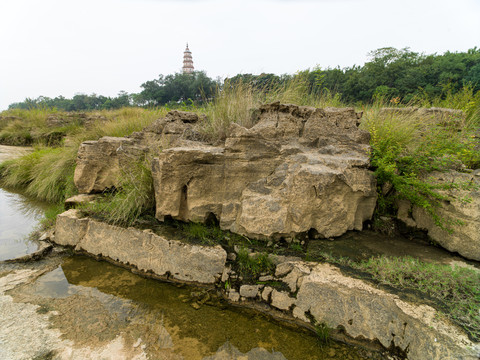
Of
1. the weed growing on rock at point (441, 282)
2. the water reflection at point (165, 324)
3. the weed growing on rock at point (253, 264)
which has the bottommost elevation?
the water reflection at point (165, 324)

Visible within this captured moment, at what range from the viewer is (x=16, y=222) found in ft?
13.7

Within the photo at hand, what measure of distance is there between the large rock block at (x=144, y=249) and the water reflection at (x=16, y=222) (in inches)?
19.8

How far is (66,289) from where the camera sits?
8.44 feet

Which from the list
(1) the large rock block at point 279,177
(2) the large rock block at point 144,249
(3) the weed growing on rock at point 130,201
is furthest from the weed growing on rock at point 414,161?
(3) the weed growing on rock at point 130,201

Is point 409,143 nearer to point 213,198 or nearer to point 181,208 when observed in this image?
point 213,198

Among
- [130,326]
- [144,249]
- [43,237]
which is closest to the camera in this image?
[130,326]

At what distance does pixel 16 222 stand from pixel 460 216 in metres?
6.44

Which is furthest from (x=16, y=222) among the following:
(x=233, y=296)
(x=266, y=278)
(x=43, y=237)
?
(x=266, y=278)

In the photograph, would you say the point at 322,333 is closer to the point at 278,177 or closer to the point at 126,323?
the point at 278,177

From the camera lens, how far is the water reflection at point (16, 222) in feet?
10.9

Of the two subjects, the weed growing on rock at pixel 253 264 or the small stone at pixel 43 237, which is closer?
the weed growing on rock at pixel 253 264

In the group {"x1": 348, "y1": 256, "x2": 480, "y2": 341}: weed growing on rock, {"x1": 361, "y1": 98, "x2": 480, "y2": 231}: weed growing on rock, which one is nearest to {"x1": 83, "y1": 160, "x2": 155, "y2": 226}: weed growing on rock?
{"x1": 348, "y1": 256, "x2": 480, "y2": 341}: weed growing on rock

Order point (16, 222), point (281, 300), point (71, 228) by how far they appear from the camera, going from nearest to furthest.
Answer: point (281, 300)
point (71, 228)
point (16, 222)

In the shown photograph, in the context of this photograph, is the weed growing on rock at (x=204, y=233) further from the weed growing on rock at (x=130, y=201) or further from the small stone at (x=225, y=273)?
the weed growing on rock at (x=130, y=201)
